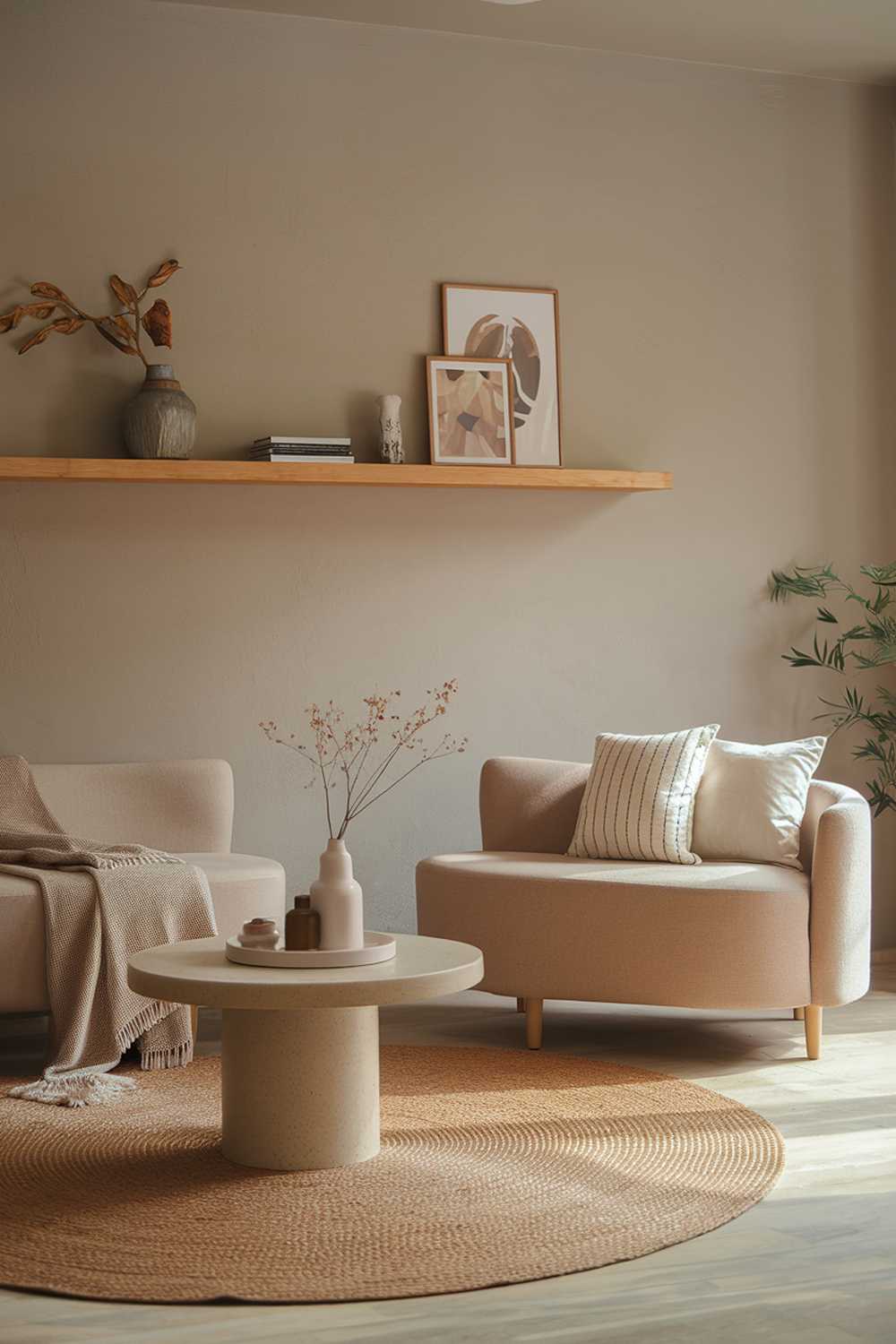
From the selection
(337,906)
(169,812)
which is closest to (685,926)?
(337,906)

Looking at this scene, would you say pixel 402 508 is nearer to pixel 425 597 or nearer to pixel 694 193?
pixel 425 597

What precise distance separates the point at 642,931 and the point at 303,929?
3.87 ft

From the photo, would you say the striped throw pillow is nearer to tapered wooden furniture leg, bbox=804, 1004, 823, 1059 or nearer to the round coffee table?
tapered wooden furniture leg, bbox=804, 1004, 823, 1059

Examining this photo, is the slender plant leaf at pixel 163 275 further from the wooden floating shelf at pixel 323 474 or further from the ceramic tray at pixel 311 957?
the ceramic tray at pixel 311 957

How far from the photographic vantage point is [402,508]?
4941 mm

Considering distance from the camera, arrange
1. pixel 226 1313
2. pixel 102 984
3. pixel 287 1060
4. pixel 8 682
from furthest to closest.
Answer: pixel 8 682 → pixel 102 984 → pixel 287 1060 → pixel 226 1313

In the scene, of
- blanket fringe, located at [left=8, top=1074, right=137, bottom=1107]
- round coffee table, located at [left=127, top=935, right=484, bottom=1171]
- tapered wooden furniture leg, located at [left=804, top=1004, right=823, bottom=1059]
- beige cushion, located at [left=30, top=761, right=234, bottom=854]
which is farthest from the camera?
beige cushion, located at [left=30, top=761, right=234, bottom=854]

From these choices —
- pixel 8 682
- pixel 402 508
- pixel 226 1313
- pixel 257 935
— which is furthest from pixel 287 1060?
pixel 402 508

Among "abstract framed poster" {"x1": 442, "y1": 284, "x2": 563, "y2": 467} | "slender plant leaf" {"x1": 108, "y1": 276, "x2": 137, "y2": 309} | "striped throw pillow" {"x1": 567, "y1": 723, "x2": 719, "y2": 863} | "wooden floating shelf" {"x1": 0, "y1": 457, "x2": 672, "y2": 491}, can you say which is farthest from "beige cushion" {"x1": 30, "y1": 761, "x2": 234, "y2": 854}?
"abstract framed poster" {"x1": 442, "y1": 284, "x2": 563, "y2": 467}

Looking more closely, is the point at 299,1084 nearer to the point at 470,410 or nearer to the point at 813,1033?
the point at 813,1033

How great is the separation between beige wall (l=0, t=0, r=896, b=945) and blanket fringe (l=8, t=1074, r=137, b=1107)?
119cm

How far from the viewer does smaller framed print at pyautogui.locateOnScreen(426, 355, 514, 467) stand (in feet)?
16.1

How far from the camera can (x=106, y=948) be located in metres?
3.79

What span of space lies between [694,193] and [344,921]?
3.21 m
